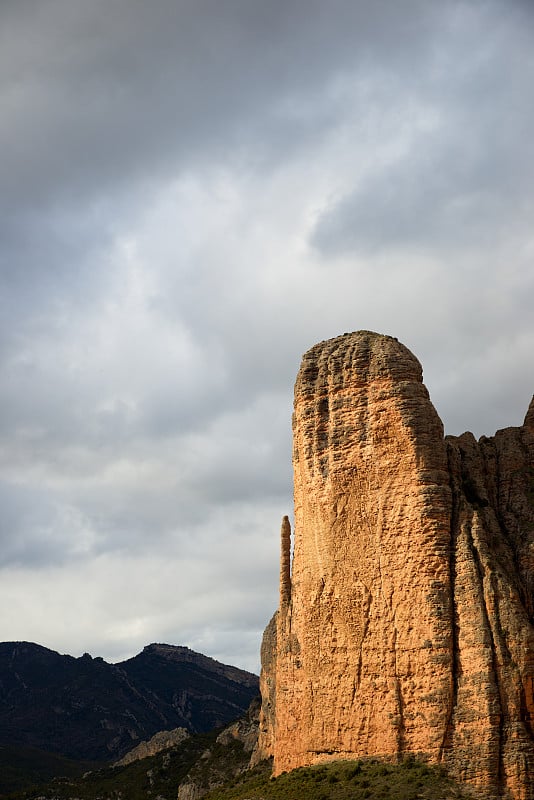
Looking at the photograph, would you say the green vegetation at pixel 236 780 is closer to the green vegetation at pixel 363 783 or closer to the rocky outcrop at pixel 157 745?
the green vegetation at pixel 363 783

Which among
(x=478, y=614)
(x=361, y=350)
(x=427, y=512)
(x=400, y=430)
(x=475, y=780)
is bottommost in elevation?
(x=475, y=780)

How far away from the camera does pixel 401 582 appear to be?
54.3m

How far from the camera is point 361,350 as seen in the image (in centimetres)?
5984

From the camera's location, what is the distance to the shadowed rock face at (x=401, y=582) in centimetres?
5000

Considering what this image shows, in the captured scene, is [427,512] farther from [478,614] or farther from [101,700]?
[101,700]

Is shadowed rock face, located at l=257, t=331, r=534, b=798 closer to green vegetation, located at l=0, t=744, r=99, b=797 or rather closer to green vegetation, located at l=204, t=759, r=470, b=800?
green vegetation, located at l=204, t=759, r=470, b=800

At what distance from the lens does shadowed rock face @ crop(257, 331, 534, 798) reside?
164 ft

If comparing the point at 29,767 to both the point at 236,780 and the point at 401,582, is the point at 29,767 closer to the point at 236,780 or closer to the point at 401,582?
the point at 236,780

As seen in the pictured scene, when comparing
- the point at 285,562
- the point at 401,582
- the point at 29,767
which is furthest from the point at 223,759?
the point at 29,767

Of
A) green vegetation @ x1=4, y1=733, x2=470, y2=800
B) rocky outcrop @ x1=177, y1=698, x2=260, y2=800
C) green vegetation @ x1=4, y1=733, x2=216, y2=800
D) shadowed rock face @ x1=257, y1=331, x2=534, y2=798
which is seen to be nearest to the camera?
green vegetation @ x1=4, y1=733, x2=470, y2=800

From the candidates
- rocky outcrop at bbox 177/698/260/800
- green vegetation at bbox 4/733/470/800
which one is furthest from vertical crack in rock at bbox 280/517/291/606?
rocky outcrop at bbox 177/698/260/800

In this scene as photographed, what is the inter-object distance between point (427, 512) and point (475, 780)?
13716 millimetres

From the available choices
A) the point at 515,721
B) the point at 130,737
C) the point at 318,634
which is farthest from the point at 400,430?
the point at 130,737

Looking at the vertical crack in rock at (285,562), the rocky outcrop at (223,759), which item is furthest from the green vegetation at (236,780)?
the vertical crack in rock at (285,562)
